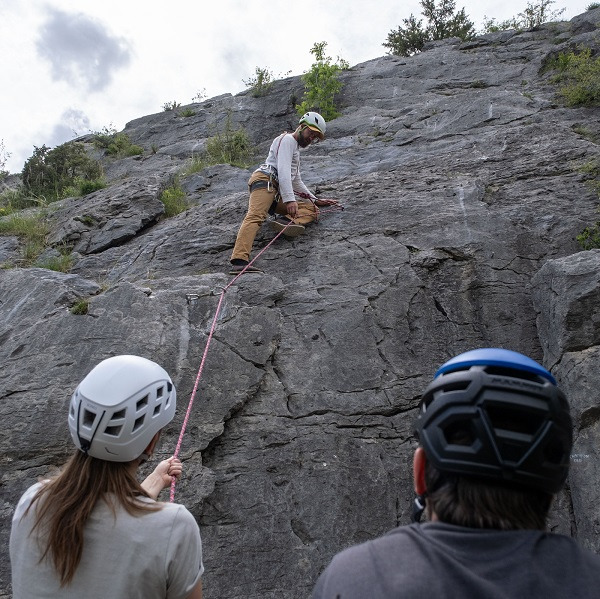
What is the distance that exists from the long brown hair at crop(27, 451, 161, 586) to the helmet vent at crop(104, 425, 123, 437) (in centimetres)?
11

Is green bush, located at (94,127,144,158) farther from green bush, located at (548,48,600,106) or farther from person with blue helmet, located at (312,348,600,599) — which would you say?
person with blue helmet, located at (312,348,600,599)

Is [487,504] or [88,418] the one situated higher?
[88,418]

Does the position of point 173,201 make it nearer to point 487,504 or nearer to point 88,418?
point 88,418

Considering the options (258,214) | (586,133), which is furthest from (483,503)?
(586,133)

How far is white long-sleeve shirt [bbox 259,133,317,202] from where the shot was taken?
7.72 metres

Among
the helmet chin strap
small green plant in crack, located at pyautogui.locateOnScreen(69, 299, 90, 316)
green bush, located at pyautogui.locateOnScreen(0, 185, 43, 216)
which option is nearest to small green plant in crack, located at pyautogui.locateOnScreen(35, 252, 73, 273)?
small green plant in crack, located at pyautogui.locateOnScreen(69, 299, 90, 316)

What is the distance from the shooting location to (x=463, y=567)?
139 centimetres

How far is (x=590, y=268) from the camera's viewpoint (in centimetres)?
525

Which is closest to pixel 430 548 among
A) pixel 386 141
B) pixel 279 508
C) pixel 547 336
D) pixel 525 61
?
pixel 279 508

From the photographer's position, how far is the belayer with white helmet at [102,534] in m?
2.05

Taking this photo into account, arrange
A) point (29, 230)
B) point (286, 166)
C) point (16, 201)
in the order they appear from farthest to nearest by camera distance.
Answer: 1. point (16, 201)
2. point (29, 230)
3. point (286, 166)

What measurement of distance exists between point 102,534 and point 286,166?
20.7 ft

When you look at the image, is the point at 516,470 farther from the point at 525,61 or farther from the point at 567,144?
the point at 525,61

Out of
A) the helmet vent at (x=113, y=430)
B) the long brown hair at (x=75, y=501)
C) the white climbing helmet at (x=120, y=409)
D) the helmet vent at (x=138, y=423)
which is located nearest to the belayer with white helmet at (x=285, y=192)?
the white climbing helmet at (x=120, y=409)
